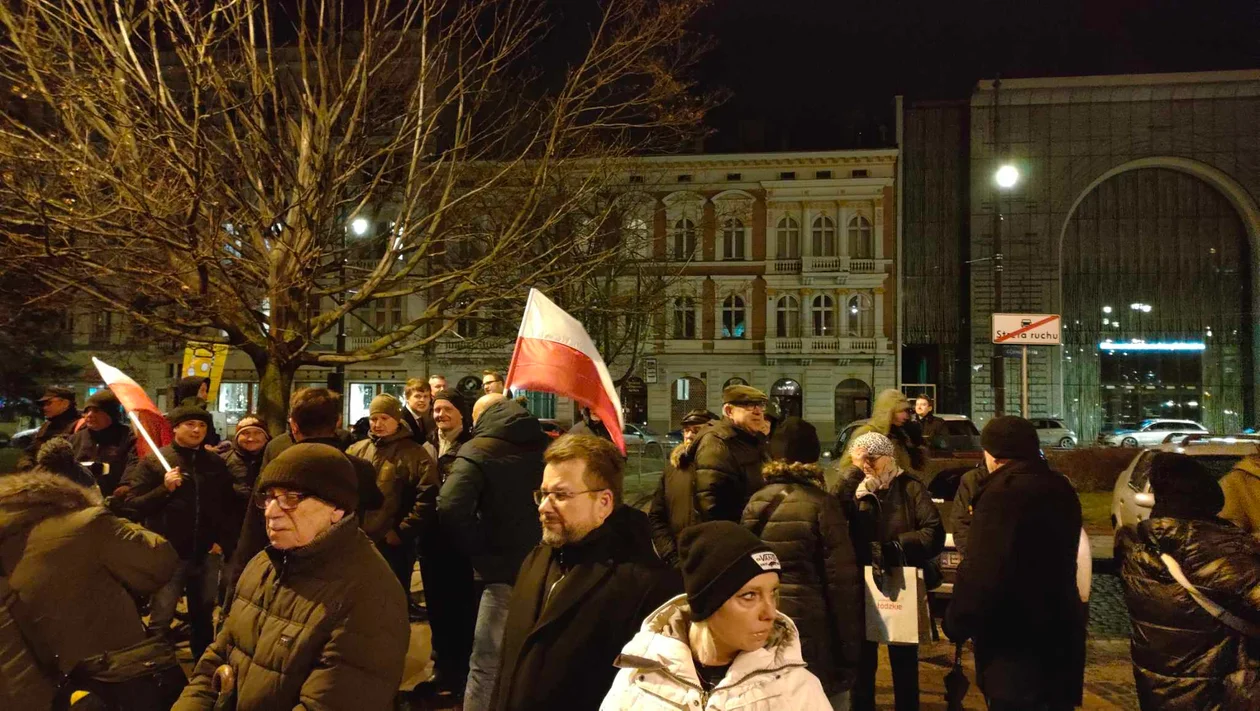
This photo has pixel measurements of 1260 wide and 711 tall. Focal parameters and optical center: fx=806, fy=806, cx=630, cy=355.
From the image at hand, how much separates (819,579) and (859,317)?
34.5 metres

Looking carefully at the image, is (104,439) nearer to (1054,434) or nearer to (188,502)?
(188,502)

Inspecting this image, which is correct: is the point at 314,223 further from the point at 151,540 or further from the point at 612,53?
the point at 151,540

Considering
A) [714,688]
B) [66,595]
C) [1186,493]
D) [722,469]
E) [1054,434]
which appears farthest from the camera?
[1054,434]

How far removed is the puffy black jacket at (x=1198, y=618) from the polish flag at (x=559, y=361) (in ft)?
8.92

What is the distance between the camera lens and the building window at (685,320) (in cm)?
3738

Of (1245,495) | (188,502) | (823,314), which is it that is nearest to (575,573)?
(1245,495)

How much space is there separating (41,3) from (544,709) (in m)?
8.73

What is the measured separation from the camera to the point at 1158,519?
136 inches

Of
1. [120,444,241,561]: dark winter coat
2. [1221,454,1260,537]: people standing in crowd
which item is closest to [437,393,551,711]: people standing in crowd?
[120,444,241,561]: dark winter coat

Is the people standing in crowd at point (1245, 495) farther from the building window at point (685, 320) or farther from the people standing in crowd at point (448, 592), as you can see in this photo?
the building window at point (685, 320)

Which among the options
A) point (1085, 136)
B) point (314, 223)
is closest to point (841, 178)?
point (1085, 136)

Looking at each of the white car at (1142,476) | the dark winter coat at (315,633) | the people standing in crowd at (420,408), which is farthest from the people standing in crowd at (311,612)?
the white car at (1142,476)

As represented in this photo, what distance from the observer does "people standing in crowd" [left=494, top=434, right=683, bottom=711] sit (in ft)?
8.59

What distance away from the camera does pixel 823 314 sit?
37281mm
